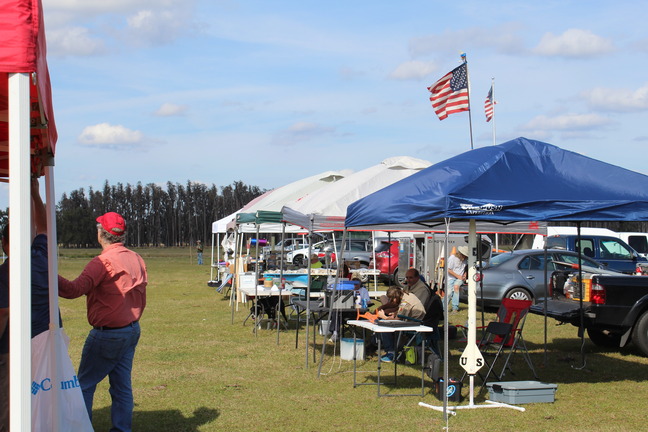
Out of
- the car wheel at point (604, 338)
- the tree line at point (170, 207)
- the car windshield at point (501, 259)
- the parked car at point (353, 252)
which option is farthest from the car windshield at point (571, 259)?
the tree line at point (170, 207)

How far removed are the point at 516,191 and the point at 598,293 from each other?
337 cm

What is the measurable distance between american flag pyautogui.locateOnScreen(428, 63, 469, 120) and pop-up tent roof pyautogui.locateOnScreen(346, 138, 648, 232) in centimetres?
547

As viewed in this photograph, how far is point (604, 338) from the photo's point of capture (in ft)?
37.6

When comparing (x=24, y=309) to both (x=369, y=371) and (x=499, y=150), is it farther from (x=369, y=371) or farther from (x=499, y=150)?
(x=369, y=371)

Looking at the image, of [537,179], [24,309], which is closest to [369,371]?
[537,179]

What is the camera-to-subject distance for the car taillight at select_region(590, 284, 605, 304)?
9.76 meters

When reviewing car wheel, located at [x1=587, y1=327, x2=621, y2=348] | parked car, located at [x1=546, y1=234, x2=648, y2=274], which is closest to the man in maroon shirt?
car wheel, located at [x1=587, y1=327, x2=621, y2=348]

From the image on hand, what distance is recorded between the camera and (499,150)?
305 inches

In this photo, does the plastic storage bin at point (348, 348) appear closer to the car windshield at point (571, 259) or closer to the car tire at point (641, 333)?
the car tire at point (641, 333)

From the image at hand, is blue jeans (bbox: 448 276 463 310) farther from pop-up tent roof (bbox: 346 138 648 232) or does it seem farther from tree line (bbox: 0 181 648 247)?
tree line (bbox: 0 181 648 247)

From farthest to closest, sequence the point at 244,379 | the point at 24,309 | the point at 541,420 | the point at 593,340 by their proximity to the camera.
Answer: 1. the point at 593,340
2. the point at 244,379
3. the point at 541,420
4. the point at 24,309

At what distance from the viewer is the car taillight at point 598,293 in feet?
32.0

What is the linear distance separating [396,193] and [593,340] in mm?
5751

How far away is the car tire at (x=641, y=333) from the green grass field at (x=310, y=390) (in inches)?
10.0
